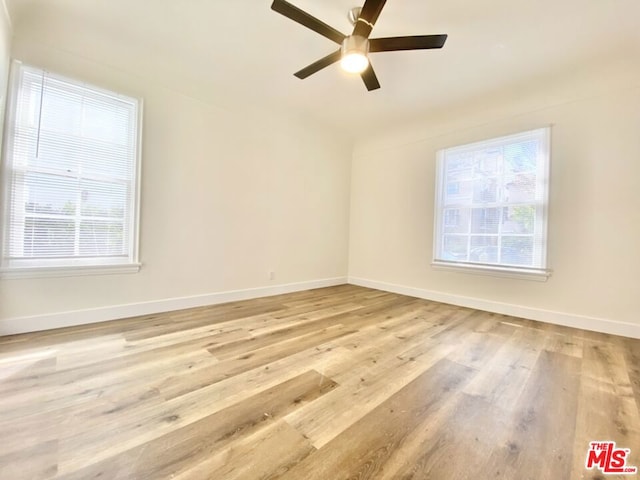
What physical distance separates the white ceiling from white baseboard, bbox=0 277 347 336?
8.37 feet

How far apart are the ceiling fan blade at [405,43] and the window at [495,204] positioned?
81.8 inches

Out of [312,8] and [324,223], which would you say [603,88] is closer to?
[312,8]

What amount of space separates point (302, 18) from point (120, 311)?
10.5 ft

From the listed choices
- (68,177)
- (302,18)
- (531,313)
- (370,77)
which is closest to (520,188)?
(531,313)

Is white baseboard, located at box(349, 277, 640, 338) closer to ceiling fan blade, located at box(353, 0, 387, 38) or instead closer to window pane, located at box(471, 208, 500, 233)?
window pane, located at box(471, 208, 500, 233)

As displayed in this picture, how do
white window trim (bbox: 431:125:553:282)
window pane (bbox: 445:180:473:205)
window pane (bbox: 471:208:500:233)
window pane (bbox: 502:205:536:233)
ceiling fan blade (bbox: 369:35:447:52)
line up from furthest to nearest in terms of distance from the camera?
window pane (bbox: 445:180:473:205) → window pane (bbox: 471:208:500:233) → window pane (bbox: 502:205:536:233) → white window trim (bbox: 431:125:553:282) → ceiling fan blade (bbox: 369:35:447:52)

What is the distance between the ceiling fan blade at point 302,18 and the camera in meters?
1.75

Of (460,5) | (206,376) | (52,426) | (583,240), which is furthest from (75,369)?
(583,240)

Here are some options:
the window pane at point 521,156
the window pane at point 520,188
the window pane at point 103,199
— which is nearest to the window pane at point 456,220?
the window pane at point 520,188

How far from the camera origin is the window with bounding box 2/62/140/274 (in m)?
2.38

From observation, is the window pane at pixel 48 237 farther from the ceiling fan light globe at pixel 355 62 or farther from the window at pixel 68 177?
the ceiling fan light globe at pixel 355 62

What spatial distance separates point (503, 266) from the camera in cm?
340

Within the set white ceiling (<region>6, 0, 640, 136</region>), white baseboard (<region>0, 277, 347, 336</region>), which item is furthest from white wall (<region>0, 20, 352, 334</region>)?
white ceiling (<region>6, 0, 640, 136</region>)

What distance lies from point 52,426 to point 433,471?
1.75 m
